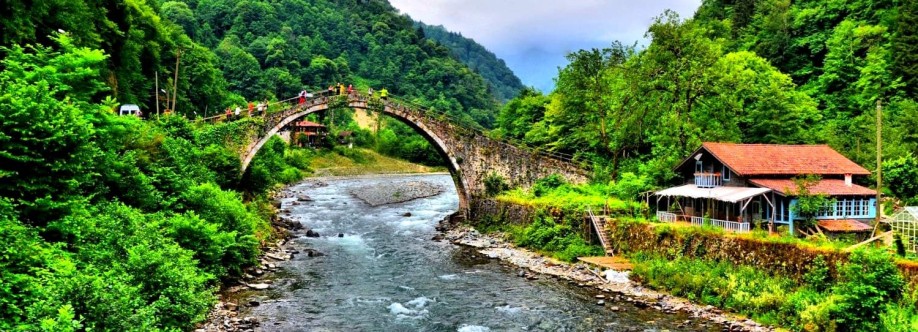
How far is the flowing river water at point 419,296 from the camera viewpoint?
16453 mm

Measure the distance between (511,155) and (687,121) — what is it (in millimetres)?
11562

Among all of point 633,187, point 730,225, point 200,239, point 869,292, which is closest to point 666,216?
point 730,225

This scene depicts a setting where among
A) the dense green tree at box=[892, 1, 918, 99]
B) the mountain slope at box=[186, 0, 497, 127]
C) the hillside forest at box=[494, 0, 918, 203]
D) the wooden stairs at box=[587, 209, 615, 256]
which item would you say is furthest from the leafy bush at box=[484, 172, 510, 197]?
the mountain slope at box=[186, 0, 497, 127]

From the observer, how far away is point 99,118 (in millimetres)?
15414

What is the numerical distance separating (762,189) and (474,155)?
63.3 ft

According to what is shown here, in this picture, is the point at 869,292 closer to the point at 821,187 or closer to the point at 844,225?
the point at 844,225

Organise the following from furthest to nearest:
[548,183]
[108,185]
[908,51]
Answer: [908,51] < [548,183] < [108,185]

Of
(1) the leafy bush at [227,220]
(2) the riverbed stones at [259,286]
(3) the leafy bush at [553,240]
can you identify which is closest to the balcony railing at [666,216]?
(3) the leafy bush at [553,240]

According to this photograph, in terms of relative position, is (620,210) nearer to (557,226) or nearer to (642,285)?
(557,226)

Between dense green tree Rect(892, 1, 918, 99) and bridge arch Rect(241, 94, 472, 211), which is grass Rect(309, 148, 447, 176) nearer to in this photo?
bridge arch Rect(241, 94, 472, 211)

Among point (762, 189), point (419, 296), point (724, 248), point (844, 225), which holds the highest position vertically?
point (762, 189)

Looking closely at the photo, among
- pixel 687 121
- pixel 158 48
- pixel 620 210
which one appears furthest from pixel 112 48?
pixel 687 121

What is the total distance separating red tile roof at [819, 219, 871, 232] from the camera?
20.1 m

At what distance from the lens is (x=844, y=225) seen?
20.5 meters
